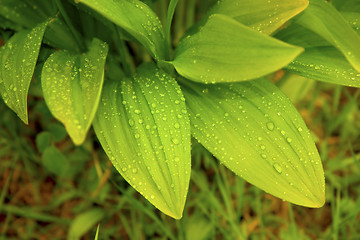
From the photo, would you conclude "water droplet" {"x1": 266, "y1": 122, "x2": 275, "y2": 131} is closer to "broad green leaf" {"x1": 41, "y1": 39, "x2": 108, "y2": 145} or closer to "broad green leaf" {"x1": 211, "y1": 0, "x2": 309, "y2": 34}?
"broad green leaf" {"x1": 211, "y1": 0, "x2": 309, "y2": 34}

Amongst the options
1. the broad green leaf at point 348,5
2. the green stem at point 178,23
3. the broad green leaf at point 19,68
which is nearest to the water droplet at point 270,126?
the broad green leaf at point 348,5

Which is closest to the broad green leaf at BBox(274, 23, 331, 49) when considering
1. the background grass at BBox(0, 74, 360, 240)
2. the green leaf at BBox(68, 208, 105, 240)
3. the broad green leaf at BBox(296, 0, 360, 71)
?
the broad green leaf at BBox(296, 0, 360, 71)

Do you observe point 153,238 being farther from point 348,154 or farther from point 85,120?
point 348,154

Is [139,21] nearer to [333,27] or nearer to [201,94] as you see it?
[201,94]

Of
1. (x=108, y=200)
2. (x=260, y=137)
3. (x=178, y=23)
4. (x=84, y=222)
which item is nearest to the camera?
(x=260, y=137)

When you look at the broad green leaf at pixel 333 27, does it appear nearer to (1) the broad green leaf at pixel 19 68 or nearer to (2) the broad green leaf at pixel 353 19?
(2) the broad green leaf at pixel 353 19

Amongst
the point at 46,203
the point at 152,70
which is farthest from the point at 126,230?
the point at 152,70

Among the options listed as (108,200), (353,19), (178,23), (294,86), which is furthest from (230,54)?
(178,23)
